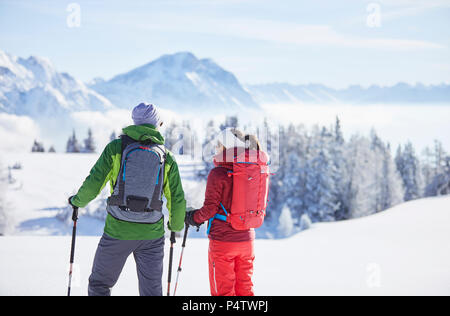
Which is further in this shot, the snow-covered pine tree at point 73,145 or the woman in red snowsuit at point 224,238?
the snow-covered pine tree at point 73,145

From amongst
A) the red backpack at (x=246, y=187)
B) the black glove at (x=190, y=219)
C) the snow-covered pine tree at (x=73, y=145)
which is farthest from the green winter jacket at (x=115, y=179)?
the snow-covered pine tree at (x=73, y=145)

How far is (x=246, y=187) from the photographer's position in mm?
4090

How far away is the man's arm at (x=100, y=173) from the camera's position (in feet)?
12.0

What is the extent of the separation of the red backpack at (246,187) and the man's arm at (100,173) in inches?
46.0

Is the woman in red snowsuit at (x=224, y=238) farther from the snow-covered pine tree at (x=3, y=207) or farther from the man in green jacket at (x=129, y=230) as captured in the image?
the snow-covered pine tree at (x=3, y=207)

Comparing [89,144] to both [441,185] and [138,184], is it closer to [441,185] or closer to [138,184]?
[441,185]

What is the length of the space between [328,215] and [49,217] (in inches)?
1324

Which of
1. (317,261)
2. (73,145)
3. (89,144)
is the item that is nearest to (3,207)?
(89,144)

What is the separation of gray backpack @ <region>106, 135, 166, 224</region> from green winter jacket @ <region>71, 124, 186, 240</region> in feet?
0.21

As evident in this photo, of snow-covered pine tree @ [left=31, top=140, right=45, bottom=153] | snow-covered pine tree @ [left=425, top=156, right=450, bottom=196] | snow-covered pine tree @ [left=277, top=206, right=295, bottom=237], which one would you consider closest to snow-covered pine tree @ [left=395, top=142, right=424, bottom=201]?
snow-covered pine tree @ [left=425, top=156, right=450, bottom=196]

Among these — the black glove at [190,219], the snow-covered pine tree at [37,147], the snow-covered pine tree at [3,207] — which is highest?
the snow-covered pine tree at [37,147]

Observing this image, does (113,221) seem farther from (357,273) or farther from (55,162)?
(55,162)
